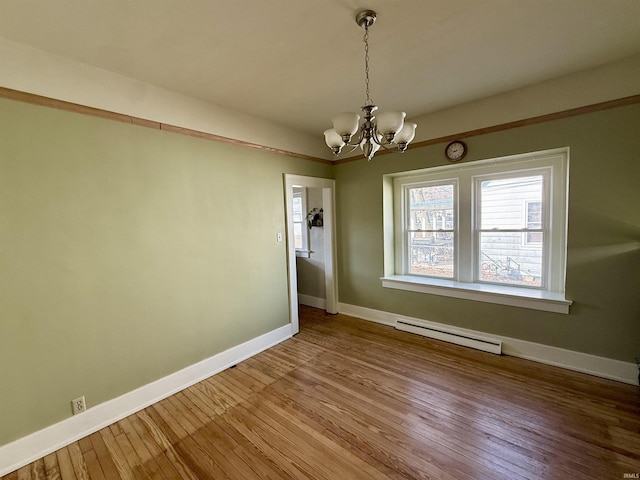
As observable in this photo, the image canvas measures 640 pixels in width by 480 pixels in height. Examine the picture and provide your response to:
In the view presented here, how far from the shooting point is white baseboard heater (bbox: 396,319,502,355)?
2.98 meters

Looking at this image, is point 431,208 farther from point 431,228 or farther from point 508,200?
point 508,200

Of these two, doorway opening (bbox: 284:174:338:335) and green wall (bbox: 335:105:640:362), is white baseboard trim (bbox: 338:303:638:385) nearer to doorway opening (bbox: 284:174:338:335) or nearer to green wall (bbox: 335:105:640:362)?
green wall (bbox: 335:105:640:362)

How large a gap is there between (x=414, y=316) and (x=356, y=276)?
0.99 m

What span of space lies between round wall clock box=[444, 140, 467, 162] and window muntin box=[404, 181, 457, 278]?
15.2 inches

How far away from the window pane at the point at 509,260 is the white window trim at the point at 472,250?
91mm

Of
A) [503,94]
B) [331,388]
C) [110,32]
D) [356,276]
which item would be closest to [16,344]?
[110,32]

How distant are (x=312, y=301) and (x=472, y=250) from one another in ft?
8.72

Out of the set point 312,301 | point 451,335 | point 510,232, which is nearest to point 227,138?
point 312,301

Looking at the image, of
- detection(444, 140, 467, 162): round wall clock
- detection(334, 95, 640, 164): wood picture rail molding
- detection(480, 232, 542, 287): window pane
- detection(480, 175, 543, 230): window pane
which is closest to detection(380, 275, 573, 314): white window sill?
detection(480, 232, 542, 287): window pane

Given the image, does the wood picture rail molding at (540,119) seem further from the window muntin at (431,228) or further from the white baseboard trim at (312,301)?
the white baseboard trim at (312,301)

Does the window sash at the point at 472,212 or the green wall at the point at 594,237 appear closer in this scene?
the green wall at the point at 594,237

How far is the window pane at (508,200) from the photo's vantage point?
293 cm

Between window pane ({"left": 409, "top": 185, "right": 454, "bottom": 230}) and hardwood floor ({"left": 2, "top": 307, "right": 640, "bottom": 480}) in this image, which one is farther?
window pane ({"left": 409, "top": 185, "right": 454, "bottom": 230})

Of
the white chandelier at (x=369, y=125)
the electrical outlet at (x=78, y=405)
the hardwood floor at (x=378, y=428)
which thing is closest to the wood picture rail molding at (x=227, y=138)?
the white chandelier at (x=369, y=125)
